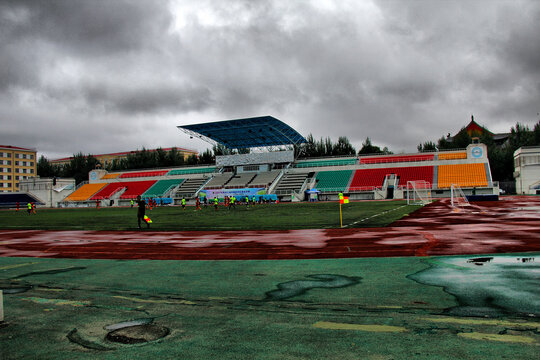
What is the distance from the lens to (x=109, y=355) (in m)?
3.70

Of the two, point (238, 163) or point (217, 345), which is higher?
point (238, 163)

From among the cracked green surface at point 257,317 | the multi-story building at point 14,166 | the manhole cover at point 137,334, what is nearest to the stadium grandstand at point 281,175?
the multi-story building at point 14,166

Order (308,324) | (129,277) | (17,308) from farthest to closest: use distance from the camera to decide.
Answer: (129,277), (17,308), (308,324)

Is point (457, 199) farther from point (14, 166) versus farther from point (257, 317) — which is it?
point (14, 166)

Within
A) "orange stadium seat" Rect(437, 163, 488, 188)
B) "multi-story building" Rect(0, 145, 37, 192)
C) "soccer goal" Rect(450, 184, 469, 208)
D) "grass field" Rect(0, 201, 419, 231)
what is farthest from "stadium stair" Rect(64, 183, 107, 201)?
"soccer goal" Rect(450, 184, 469, 208)

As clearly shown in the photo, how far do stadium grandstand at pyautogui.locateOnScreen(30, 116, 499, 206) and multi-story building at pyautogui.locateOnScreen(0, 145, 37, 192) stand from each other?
40.5 metres

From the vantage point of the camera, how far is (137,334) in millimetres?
4273

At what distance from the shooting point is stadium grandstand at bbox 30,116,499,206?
57938 millimetres

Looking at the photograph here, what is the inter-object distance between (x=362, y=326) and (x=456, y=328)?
3.22 ft

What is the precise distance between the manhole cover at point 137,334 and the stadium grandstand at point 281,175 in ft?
175

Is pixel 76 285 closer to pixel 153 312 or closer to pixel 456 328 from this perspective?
pixel 153 312

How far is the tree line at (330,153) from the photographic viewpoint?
7438 cm

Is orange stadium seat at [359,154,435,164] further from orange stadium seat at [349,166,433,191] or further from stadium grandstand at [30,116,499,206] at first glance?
orange stadium seat at [349,166,433,191]

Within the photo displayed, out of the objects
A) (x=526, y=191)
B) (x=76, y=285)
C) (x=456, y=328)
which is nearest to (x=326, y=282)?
(x=456, y=328)
